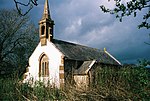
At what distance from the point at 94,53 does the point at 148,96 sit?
107 feet

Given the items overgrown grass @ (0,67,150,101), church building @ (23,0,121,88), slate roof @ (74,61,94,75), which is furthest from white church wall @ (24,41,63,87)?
overgrown grass @ (0,67,150,101)

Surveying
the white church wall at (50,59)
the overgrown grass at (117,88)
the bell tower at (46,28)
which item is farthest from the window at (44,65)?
the overgrown grass at (117,88)

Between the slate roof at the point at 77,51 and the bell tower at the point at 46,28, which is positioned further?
the bell tower at the point at 46,28

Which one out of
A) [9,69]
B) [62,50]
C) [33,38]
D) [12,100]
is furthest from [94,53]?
[12,100]

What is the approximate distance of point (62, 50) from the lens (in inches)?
1236

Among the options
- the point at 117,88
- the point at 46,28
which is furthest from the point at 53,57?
the point at 117,88

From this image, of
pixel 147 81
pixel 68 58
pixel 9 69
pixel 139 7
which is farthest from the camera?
pixel 9 69

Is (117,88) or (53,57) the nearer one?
(117,88)

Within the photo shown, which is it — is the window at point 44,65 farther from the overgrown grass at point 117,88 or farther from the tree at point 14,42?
the overgrown grass at point 117,88

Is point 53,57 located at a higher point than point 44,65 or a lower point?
higher

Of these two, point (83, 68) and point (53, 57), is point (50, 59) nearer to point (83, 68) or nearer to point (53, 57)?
point (53, 57)

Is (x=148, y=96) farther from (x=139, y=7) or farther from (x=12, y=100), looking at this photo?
(x=12, y=100)

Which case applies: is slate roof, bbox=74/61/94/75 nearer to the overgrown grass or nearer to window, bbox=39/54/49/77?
window, bbox=39/54/49/77

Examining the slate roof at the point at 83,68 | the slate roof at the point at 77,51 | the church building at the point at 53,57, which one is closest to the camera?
the slate roof at the point at 83,68
